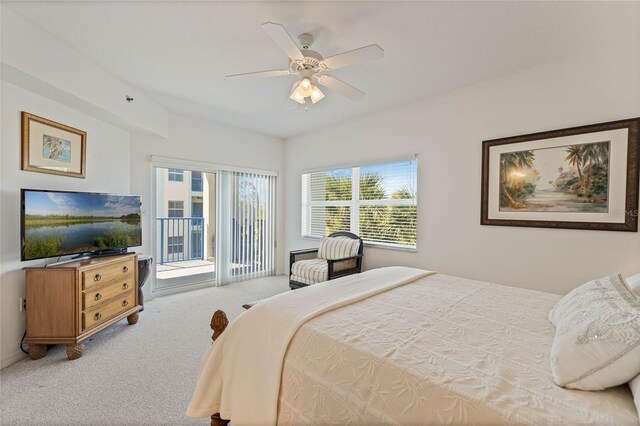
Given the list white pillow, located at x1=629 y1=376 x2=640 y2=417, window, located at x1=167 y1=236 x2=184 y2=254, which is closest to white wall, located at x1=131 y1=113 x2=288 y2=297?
window, located at x1=167 y1=236 x2=184 y2=254

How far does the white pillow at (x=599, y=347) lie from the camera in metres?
0.85

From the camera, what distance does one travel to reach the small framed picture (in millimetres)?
2387

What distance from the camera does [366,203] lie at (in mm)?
4102

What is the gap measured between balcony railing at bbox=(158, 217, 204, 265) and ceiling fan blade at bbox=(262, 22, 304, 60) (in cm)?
467

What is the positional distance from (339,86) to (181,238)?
16.0 ft

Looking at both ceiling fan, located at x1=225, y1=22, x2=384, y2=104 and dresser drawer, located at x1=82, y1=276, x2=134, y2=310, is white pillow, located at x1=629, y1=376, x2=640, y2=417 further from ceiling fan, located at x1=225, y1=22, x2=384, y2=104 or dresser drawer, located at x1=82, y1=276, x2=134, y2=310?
dresser drawer, located at x1=82, y1=276, x2=134, y2=310

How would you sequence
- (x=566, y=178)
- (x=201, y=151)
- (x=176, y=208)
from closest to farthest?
(x=566, y=178) → (x=201, y=151) → (x=176, y=208)

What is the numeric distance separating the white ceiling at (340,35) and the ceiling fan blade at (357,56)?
298 mm

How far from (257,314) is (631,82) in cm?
336

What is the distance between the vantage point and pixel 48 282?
2.29 m

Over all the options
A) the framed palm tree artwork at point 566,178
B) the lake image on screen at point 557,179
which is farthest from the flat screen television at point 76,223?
the lake image on screen at point 557,179

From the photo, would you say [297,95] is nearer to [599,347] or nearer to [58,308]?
[599,347]

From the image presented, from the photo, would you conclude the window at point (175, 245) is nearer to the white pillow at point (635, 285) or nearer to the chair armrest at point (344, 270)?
the chair armrest at point (344, 270)

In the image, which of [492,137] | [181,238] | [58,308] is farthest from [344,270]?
[181,238]
